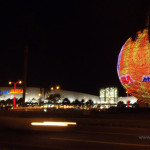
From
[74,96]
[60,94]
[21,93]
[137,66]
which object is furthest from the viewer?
[74,96]

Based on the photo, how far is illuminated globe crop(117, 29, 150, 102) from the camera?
18.6m

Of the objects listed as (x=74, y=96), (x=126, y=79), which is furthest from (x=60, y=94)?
(x=126, y=79)

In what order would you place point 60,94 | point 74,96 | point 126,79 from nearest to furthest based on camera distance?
point 126,79, point 60,94, point 74,96

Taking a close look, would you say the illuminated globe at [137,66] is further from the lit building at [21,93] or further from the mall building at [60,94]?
the lit building at [21,93]

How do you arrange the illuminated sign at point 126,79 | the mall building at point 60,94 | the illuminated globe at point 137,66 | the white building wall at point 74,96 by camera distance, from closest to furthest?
the illuminated globe at point 137,66, the illuminated sign at point 126,79, the mall building at point 60,94, the white building wall at point 74,96

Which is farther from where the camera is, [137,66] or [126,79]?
[126,79]

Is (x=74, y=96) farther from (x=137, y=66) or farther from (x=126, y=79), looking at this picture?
(x=137, y=66)

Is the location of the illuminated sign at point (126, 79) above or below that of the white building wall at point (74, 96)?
below

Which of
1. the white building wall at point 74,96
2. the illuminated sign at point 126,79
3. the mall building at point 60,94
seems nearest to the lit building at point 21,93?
the mall building at point 60,94

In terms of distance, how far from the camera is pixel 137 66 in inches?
752

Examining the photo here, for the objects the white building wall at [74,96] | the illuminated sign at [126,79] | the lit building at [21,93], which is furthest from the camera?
the white building wall at [74,96]

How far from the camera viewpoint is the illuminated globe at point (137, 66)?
61.2ft

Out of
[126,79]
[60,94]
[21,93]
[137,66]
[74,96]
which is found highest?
[21,93]

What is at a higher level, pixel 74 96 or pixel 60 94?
pixel 60 94
